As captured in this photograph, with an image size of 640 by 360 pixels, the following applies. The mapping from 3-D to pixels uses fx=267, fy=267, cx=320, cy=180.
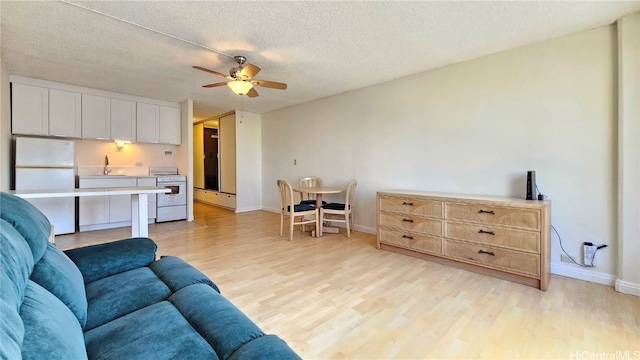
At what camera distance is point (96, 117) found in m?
4.64

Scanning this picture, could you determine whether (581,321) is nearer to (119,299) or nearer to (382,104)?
(119,299)

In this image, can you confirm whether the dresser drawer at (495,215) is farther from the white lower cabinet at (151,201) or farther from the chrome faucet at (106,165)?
the chrome faucet at (106,165)

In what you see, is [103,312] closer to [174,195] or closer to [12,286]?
[12,286]

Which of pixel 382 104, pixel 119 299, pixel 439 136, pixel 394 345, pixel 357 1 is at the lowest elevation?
pixel 394 345

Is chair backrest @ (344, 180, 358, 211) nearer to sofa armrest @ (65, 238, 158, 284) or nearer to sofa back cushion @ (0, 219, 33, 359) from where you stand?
sofa armrest @ (65, 238, 158, 284)

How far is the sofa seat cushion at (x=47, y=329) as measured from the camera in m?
0.64

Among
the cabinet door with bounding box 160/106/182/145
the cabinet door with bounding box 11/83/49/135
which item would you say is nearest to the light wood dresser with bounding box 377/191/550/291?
the cabinet door with bounding box 160/106/182/145

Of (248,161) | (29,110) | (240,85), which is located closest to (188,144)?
(248,161)

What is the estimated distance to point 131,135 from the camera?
5.02m

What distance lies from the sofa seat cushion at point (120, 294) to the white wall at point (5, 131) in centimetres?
349

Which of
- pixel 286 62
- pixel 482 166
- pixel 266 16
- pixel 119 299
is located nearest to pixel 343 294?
pixel 119 299

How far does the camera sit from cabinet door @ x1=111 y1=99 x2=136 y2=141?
15.8 ft

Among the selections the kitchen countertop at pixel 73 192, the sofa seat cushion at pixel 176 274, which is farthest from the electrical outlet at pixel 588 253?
the kitchen countertop at pixel 73 192

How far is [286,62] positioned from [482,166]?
276cm
